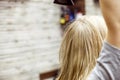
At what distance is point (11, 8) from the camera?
2.96 meters

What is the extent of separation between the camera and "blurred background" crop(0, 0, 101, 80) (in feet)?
9.56

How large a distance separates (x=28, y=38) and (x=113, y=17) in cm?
274

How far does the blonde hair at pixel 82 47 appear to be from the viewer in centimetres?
97

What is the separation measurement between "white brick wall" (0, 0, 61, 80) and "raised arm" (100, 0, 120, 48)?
2.42 meters

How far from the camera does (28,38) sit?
10.5 feet

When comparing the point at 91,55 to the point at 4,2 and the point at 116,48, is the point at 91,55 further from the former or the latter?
the point at 4,2

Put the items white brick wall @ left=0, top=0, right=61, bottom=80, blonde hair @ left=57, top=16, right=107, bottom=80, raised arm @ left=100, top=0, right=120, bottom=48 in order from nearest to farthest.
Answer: raised arm @ left=100, top=0, right=120, bottom=48
blonde hair @ left=57, top=16, right=107, bottom=80
white brick wall @ left=0, top=0, right=61, bottom=80

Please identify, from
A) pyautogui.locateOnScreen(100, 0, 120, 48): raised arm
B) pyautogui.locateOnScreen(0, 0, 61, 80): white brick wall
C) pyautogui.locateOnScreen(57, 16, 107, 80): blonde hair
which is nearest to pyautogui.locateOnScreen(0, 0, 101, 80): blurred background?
pyautogui.locateOnScreen(0, 0, 61, 80): white brick wall

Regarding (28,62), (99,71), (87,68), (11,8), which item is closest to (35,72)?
(28,62)

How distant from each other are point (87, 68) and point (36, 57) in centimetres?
236

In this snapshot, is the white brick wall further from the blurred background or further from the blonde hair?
the blonde hair

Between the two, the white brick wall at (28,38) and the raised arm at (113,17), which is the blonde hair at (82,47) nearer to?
the raised arm at (113,17)

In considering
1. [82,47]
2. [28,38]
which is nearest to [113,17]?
[82,47]

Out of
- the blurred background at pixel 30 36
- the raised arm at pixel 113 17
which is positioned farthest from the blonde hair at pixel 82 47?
the blurred background at pixel 30 36
